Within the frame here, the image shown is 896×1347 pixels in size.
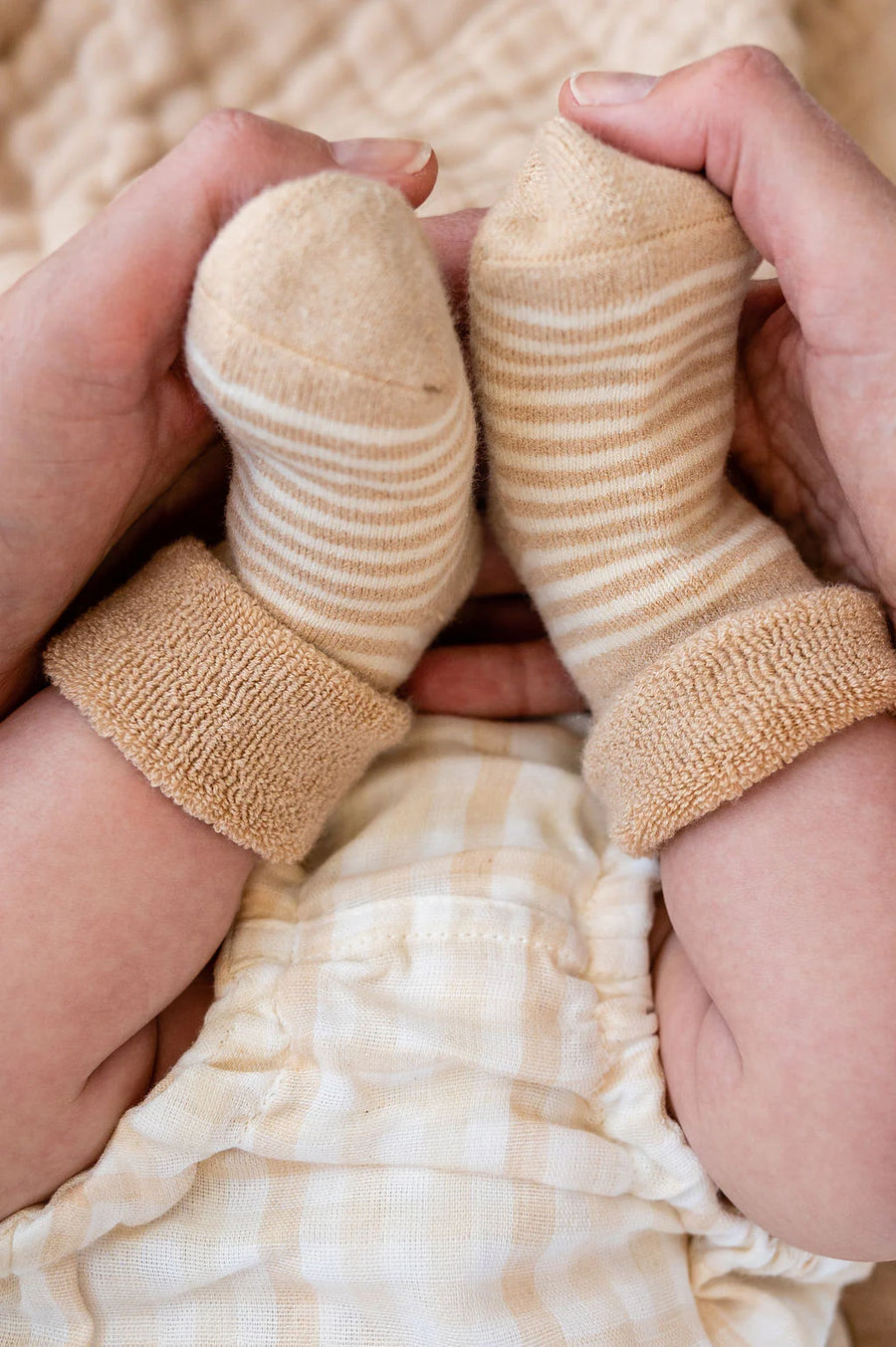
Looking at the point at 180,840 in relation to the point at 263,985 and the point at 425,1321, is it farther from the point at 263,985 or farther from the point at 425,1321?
the point at 425,1321

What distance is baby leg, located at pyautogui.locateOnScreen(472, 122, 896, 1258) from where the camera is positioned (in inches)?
21.1

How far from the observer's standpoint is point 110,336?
0.52m

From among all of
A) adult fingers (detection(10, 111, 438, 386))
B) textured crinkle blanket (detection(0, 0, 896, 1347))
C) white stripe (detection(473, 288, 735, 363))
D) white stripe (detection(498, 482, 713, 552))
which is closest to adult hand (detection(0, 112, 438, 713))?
adult fingers (detection(10, 111, 438, 386))

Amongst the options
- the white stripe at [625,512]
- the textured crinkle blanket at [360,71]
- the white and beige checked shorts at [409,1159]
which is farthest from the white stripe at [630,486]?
the textured crinkle blanket at [360,71]

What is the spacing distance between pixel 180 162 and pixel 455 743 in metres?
0.42

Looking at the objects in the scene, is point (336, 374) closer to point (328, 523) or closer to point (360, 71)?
point (328, 523)

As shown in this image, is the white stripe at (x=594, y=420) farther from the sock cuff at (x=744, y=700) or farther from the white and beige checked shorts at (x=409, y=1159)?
the white and beige checked shorts at (x=409, y=1159)

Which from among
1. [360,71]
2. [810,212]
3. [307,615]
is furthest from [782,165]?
[360,71]

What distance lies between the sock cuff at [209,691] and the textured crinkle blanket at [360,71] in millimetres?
378

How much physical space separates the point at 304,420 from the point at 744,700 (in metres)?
0.28

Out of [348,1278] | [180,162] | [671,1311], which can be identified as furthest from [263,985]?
[180,162]

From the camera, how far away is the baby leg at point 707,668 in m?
0.54

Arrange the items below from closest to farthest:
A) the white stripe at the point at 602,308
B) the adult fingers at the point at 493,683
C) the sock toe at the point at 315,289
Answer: the sock toe at the point at 315,289 → the white stripe at the point at 602,308 → the adult fingers at the point at 493,683

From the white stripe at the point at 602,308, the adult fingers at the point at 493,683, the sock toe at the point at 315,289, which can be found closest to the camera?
the sock toe at the point at 315,289
